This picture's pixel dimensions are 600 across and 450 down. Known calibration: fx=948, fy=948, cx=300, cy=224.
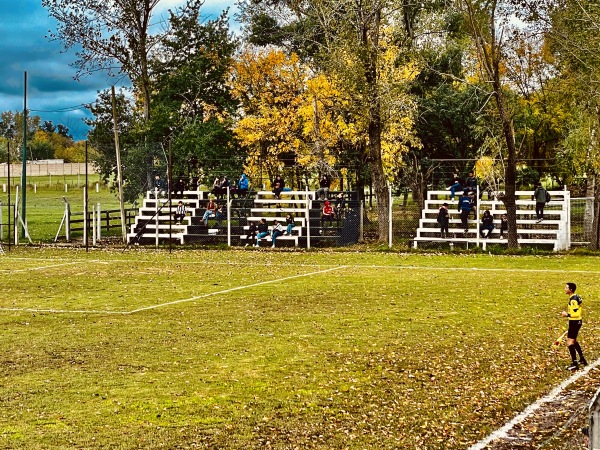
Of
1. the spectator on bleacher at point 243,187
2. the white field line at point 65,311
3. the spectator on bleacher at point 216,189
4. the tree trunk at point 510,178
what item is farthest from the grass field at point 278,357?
the spectator on bleacher at point 216,189

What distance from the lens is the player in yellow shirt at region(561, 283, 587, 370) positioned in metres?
13.3

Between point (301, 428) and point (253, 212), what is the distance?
3304cm

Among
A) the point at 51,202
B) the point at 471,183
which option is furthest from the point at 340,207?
the point at 51,202

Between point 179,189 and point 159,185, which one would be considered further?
point 179,189

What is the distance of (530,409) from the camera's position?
1142 cm

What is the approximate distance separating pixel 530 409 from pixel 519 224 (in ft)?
91.1

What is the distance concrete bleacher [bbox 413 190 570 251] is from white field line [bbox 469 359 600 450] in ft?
75.7

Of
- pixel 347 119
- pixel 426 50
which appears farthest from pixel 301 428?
pixel 426 50

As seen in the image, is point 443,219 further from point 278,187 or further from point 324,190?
point 278,187

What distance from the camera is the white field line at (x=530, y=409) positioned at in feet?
33.0

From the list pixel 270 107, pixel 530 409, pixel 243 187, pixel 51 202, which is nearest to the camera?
pixel 530 409

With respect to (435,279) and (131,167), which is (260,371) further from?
(131,167)

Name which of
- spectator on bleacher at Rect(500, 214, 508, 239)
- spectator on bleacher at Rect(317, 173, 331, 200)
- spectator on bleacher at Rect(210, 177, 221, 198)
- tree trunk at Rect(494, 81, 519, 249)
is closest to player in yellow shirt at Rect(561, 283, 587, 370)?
tree trunk at Rect(494, 81, 519, 249)

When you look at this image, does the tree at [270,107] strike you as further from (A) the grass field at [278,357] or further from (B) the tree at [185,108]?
(A) the grass field at [278,357]
